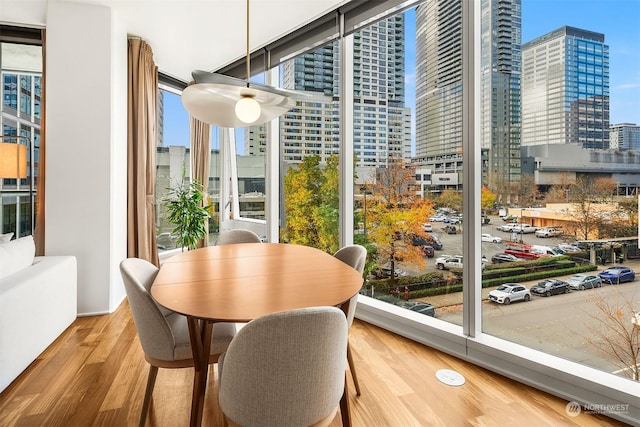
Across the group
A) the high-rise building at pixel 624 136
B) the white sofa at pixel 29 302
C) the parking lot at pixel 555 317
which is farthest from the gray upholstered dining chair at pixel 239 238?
the high-rise building at pixel 624 136

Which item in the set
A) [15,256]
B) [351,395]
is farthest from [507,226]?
[15,256]

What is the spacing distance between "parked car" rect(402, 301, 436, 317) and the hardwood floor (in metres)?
0.34

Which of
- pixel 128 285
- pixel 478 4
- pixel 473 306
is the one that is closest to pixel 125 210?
pixel 128 285

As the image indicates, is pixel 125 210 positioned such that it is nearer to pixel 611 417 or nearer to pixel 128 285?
pixel 128 285

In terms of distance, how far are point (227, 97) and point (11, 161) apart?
7.18 feet

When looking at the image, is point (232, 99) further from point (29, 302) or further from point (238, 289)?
point (29, 302)

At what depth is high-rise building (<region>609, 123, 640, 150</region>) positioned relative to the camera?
185cm

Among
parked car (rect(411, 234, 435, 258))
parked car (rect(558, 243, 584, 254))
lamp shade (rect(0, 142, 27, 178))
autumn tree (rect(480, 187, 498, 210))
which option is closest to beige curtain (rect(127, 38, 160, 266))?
lamp shade (rect(0, 142, 27, 178))

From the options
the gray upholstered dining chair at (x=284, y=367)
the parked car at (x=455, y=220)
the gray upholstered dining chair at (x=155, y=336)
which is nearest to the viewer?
the gray upholstered dining chair at (x=284, y=367)

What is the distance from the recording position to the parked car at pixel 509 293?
2.31 m

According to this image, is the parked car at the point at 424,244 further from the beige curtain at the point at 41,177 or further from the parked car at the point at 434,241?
the beige curtain at the point at 41,177

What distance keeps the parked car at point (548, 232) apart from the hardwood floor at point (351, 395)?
963mm

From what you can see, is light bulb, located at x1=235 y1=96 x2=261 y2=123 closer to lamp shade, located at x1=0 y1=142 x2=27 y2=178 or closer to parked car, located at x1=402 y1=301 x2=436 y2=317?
parked car, located at x1=402 y1=301 x2=436 y2=317

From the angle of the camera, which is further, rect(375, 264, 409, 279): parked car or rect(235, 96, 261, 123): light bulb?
rect(375, 264, 409, 279): parked car
